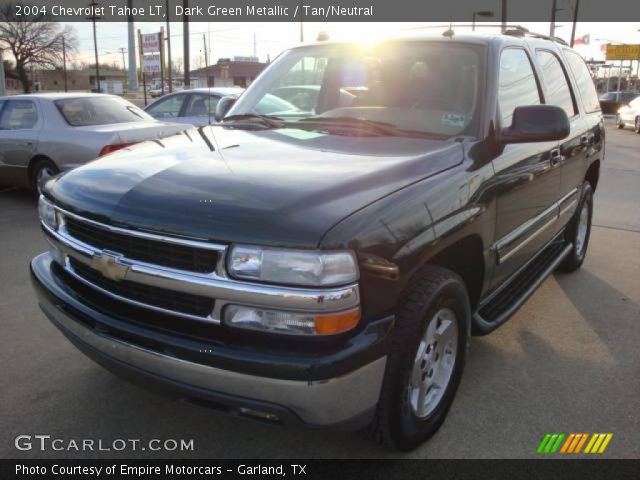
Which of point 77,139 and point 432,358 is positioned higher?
point 77,139

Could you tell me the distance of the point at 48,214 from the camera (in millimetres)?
2857

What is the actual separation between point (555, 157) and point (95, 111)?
6314mm

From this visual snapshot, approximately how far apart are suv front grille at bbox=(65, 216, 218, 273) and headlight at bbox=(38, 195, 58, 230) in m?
0.39

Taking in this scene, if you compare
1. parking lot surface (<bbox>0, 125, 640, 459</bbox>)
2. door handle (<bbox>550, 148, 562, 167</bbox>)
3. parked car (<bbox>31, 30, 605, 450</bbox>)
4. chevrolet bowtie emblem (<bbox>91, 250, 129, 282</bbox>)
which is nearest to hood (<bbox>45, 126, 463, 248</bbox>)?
parked car (<bbox>31, 30, 605, 450</bbox>)

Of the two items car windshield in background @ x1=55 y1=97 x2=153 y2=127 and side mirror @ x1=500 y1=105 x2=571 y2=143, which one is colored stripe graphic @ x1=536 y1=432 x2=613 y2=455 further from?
car windshield in background @ x1=55 y1=97 x2=153 y2=127

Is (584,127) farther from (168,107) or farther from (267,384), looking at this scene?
(168,107)

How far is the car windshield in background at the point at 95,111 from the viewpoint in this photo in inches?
306

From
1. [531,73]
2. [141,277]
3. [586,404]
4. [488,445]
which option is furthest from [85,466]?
[531,73]

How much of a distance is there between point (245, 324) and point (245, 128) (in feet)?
5.65

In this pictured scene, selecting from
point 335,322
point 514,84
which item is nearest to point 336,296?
point 335,322

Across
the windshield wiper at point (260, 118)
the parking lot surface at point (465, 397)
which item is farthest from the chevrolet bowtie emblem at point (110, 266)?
the windshield wiper at point (260, 118)

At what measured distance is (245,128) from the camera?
348cm

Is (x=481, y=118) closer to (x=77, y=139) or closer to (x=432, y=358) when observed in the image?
(x=432, y=358)

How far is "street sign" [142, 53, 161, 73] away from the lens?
2255cm
